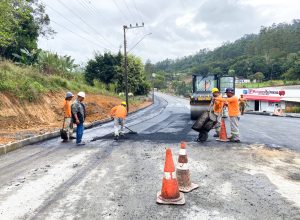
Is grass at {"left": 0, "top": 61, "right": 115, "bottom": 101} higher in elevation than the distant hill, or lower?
lower

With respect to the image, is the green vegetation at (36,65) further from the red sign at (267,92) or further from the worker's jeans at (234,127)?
the red sign at (267,92)

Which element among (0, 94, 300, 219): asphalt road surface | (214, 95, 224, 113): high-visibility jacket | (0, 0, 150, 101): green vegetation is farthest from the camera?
(0, 0, 150, 101): green vegetation

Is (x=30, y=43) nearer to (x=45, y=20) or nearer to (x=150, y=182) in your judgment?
(x=45, y=20)

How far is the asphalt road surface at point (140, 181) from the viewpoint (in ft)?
16.7

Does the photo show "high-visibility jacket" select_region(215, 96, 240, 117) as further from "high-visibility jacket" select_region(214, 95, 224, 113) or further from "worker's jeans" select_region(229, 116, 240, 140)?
"high-visibility jacket" select_region(214, 95, 224, 113)

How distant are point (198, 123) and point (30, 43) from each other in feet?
79.4

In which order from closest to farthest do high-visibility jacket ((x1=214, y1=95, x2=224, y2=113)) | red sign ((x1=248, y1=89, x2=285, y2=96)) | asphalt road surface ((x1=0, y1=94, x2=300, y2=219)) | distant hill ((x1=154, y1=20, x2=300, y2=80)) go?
asphalt road surface ((x1=0, y1=94, x2=300, y2=219))
high-visibility jacket ((x1=214, y1=95, x2=224, y2=113))
red sign ((x1=248, y1=89, x2=285, y2=96))
distant hill ((x1=154, y1=20, x2=300, y2=80))

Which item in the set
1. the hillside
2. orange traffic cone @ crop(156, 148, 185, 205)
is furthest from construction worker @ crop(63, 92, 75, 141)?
orange traffic cone @ crop(156, 148, 185, 205)

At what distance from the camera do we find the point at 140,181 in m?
6.67

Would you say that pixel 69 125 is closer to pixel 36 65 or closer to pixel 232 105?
pixel 232 105

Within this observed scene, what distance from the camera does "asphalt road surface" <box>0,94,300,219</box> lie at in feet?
16.7

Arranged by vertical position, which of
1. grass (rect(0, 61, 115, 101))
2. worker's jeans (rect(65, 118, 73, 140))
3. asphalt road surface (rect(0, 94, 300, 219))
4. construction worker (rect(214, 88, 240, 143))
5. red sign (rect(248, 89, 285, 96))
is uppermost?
grass (rect(0, 61, 115, 101))

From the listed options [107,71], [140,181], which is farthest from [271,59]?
[140,181]

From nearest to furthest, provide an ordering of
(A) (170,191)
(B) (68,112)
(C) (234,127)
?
(A) (170,191), (C) (234,127), (B) (68,112)
